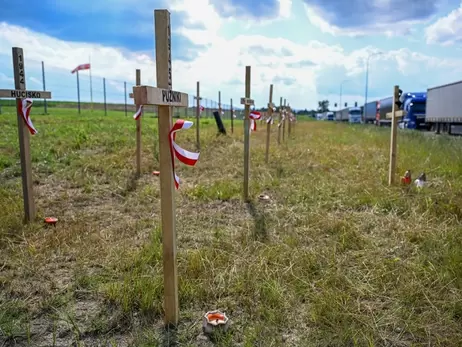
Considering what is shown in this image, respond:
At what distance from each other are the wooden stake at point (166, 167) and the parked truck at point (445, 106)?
73.7ft

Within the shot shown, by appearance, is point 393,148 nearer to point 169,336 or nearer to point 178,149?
point 178,149

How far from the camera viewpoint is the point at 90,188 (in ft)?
20.0

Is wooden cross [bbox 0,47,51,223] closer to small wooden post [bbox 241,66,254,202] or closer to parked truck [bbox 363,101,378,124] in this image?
small wooden post [bbox 241,66,254,202]

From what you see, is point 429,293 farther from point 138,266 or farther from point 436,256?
point 138,266

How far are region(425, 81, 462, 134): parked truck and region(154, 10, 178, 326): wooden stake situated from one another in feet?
73.7

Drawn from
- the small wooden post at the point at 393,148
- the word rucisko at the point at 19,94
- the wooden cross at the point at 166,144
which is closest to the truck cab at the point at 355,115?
the small wooden post at the point at 393,148

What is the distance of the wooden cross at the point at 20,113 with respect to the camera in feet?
13.5

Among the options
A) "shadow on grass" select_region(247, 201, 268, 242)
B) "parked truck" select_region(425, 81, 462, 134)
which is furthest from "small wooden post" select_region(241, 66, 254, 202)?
"parked truck" select_region(425, 81, 462, 134)

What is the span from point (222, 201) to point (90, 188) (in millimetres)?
2198

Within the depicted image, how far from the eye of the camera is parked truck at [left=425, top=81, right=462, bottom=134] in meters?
20.8

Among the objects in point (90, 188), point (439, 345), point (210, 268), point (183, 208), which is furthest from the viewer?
point (90, 188)

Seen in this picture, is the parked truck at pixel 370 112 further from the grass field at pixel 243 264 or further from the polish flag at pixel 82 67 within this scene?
the grass field at pixel 243 264

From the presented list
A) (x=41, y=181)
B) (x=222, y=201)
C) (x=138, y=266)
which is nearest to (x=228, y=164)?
(x=222, y=201)

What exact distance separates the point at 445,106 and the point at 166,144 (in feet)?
79.1
